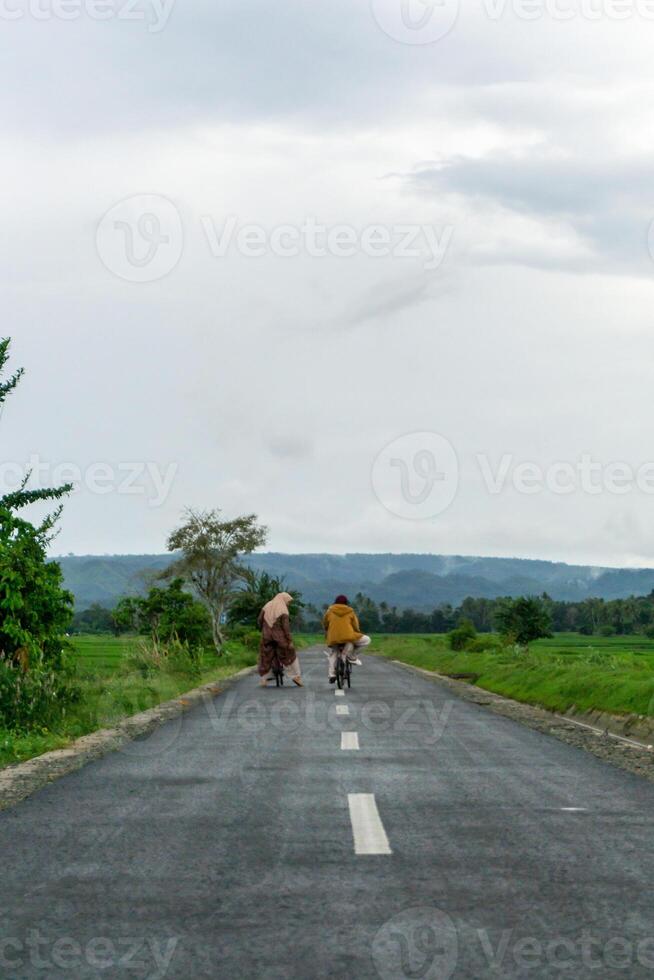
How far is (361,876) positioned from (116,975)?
1.98 m

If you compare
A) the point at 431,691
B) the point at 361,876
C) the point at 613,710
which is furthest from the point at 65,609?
the point at 361,876

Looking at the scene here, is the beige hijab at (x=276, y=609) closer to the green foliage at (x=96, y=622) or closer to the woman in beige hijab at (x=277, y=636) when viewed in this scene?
the woman in beige hijab at (x=277, y=636)

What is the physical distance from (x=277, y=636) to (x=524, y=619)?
42552mm

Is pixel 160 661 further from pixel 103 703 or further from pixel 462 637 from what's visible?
pixel 462 637

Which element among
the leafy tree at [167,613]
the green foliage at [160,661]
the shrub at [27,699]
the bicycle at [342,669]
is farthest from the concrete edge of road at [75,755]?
the leafy tree at [167,613]

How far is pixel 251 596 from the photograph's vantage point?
3280 inches

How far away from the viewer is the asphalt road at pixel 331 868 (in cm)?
487

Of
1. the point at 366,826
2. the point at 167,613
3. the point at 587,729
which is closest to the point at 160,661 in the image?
the point at 587,729

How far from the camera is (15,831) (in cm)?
788

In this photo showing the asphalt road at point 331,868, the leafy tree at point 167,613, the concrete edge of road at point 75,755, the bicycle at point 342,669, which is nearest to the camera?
the asphalt road at point 331,868

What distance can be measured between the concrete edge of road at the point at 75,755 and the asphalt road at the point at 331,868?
0.89 feet

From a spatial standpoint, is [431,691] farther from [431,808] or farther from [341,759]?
[431,808]

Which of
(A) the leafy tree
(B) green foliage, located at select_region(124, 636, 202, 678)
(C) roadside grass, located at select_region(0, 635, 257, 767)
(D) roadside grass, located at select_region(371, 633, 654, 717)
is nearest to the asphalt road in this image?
(C) roadside grass, located at select_region(0, 635, 257, 767)

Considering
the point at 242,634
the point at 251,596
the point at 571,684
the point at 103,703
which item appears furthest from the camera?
the point at 251,596
